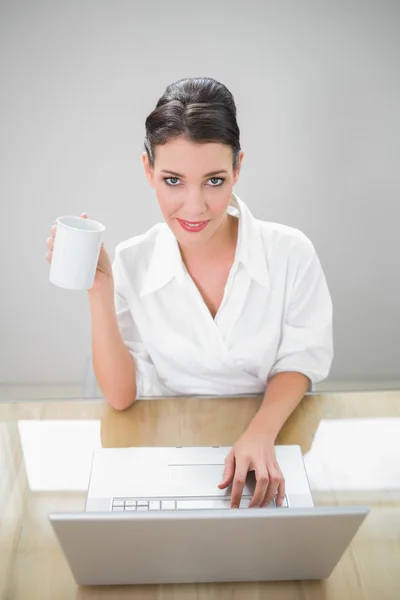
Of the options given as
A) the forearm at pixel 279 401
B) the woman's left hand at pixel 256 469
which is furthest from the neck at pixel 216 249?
the woman's left hand at pixel 256 469

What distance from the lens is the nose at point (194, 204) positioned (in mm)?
1182

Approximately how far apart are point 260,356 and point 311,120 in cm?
98

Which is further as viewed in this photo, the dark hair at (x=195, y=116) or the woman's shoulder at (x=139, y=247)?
the woman's shoulder at (x=139, y=247)

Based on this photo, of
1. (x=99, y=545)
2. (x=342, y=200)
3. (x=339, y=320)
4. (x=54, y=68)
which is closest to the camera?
(x=99, y=545)

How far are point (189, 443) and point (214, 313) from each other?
33cm

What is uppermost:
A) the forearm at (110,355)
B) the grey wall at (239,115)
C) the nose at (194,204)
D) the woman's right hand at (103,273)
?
the grey wall at (239,115)

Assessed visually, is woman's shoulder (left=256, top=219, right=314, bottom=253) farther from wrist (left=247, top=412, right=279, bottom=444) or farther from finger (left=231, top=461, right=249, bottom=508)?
finger (left=231, top=461, right=249, bottom=508)

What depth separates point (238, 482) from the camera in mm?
1077

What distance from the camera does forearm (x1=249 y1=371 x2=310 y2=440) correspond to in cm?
122

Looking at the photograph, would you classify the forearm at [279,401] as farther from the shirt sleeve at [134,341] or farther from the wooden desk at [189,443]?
the shirt sleeve at [134,341]

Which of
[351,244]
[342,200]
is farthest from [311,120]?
[351,244]

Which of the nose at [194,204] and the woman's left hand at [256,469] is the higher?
the nose at [194,204]

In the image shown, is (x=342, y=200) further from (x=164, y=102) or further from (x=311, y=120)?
(x=164, y=102)

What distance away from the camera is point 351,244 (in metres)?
2.17
